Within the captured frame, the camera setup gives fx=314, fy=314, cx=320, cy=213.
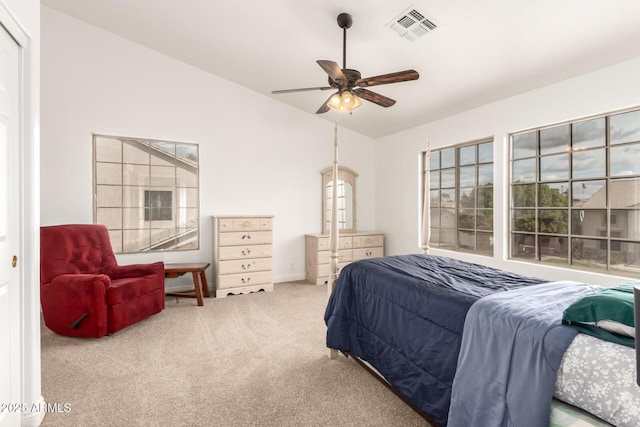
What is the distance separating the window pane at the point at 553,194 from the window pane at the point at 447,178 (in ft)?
3.93

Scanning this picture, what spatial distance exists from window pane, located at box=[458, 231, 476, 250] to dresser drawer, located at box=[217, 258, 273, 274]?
9.05 ft

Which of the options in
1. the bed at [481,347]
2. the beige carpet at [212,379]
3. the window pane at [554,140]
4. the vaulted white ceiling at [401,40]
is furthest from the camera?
the window pane at [554,140]

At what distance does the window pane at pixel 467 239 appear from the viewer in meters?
4.31

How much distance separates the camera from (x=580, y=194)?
3.25m

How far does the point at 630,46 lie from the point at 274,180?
13.9 feet

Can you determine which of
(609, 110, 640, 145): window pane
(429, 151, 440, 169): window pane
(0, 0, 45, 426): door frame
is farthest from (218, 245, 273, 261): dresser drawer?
(609, 110, 640, 145): window pane

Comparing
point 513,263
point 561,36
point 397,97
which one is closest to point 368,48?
point 397,97

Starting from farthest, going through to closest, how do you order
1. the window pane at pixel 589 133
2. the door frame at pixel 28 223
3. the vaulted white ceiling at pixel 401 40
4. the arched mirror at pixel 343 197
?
the arched mirror at pixel 343 197 → the window pane at pixel 589 133 → the vaulted white ceiling at pixel 401 40 → the door frame at pixel 28 223

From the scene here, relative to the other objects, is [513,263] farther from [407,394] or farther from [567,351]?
[567,351]

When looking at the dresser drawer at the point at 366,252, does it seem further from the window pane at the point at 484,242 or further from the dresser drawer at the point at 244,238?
the window pane at the point at 484,242

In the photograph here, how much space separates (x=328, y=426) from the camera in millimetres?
1776

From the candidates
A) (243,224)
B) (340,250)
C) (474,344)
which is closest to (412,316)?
(474,344)

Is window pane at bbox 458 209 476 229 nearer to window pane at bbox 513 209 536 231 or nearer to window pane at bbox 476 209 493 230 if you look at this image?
window pane at bbox 476 209 493 230

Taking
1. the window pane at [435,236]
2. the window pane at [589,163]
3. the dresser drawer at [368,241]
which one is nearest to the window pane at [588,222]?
the window pane at [589,163]
